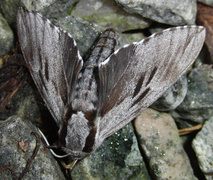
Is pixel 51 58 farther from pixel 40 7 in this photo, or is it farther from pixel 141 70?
pixel 141 70

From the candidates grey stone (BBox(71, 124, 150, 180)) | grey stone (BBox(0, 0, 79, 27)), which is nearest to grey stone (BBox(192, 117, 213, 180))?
grey stone (BBox(71, 124, 150, 180))

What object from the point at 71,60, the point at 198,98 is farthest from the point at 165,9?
the point at 71,60

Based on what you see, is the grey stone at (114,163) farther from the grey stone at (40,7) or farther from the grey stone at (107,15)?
the grey stone at (40,7)

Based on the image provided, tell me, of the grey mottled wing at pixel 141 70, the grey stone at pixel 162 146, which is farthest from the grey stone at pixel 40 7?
the grey stone at pixel 162 146

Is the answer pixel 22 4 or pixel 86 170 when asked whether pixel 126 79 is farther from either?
pixel 22 4

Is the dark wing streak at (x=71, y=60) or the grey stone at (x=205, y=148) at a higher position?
the dark wing streak at (x=71, y=60)

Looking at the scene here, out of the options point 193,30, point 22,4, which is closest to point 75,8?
point 22,4
